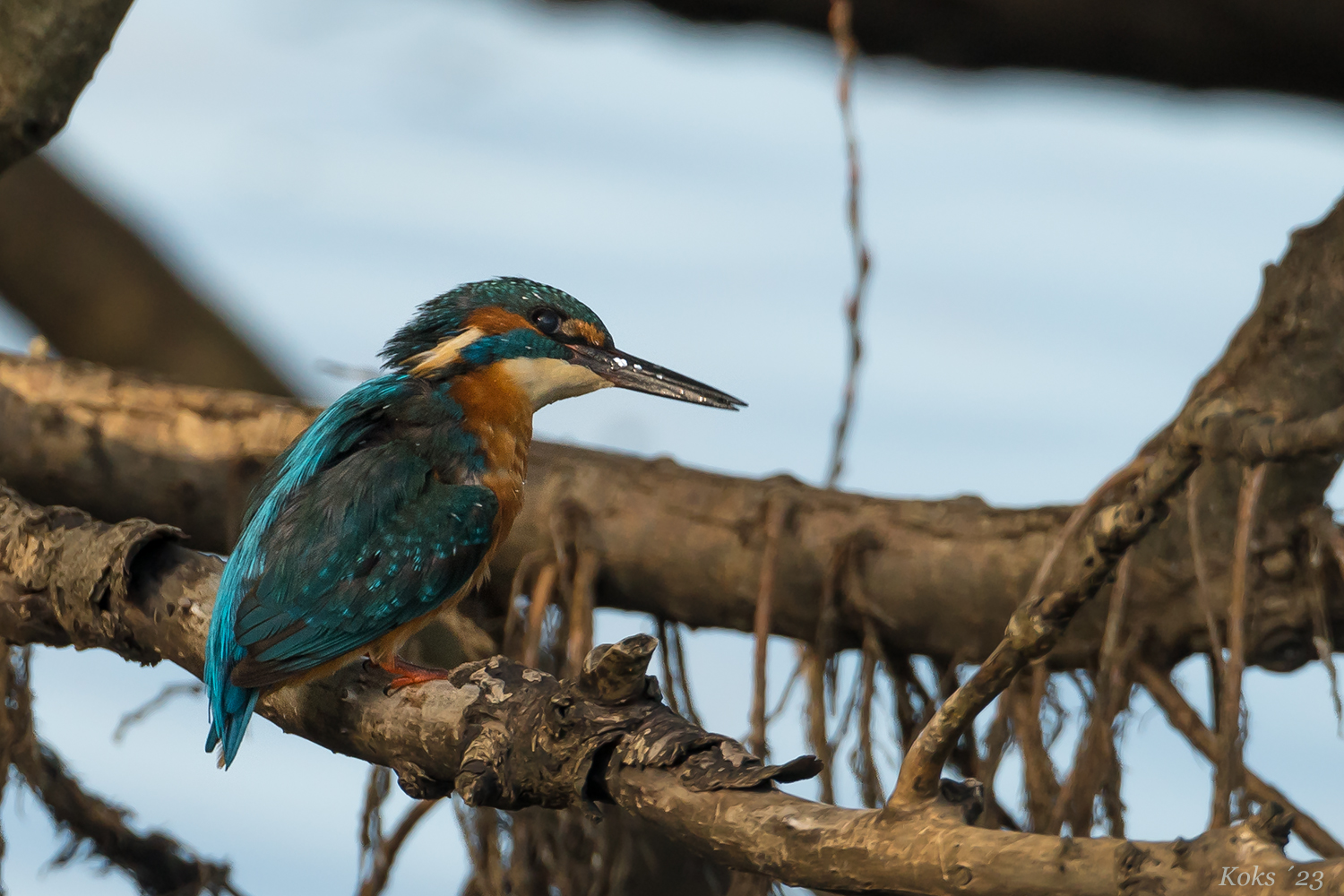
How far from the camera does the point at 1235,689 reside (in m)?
2.37

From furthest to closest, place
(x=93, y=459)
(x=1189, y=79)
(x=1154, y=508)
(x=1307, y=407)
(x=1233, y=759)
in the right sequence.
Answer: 1. (x=1189, y=79)
2. (x=93, y=459)
3. (x=1307, y=407)
4. (x=1233, y=759)
5. (x=1154, y=508)

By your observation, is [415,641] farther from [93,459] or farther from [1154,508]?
[1154,508]

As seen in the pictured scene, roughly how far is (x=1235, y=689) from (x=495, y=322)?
4.71 feet

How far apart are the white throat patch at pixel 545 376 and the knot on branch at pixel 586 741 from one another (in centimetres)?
85

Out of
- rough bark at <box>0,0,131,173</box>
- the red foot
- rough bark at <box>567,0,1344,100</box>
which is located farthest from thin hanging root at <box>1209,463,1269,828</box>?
rough bark at <box>0,0,131,173</box>

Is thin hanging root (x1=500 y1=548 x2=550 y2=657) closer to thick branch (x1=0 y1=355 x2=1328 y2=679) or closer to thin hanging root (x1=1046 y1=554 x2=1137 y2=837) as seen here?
thick branch (x1=0 y1=355 x2=1328 y2=679)

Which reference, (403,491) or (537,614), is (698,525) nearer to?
(537,614)

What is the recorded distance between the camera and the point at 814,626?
3.12 m

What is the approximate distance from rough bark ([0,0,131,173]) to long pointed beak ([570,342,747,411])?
1040 millimetres

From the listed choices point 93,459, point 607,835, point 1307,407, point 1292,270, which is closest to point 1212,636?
point 1307,407

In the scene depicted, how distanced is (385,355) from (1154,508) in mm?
1564

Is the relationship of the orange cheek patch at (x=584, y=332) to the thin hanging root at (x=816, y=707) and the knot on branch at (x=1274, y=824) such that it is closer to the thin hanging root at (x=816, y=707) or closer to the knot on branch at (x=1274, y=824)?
the thin hanging root at (x=816, y=707)

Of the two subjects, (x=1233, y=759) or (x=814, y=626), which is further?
(x=814, y=626)
